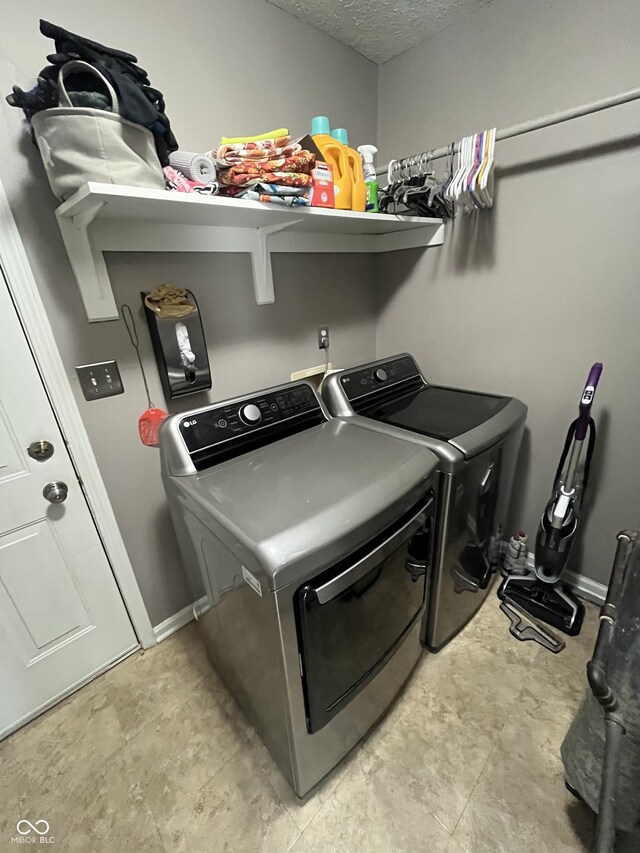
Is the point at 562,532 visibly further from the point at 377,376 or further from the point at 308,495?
the point at 308,495

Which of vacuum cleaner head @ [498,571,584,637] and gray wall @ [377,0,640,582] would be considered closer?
gray wall @ [377,0,640,582]

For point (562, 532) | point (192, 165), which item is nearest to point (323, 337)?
point (192, 165)

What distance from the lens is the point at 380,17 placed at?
4.54 ft

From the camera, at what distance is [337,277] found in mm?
1818

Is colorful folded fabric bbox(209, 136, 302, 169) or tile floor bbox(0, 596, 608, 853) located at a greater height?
colorful folded fabric bbox(209, 136, 302, 169)

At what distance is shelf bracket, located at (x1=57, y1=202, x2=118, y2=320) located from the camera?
1.02 meters

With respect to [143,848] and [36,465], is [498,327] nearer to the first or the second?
[36,465]

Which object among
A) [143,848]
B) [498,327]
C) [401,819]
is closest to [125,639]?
[143,848]

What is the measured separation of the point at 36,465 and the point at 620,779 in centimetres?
173

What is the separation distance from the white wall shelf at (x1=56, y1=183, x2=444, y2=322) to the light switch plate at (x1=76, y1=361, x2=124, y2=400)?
0.16 meters

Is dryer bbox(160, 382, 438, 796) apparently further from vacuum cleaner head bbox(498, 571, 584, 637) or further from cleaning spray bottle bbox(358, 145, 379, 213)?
cleaning spray bottle bbox(358, 145, 379, 213)

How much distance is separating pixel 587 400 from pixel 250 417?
1244 millimetres

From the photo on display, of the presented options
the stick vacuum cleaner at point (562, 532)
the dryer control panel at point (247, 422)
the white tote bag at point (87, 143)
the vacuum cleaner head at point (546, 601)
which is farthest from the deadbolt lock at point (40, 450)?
the vacuum cleaner head at point (546, 601)

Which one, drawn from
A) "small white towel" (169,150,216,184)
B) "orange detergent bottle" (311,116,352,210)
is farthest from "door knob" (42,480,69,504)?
"orange detergent bottle" (311,116,352,210)
